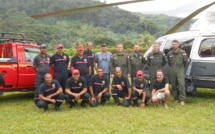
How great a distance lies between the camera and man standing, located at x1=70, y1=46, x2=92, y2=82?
551 centimetres

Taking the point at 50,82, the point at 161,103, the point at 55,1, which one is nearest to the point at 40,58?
the point at 50,82

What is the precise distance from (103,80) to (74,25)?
121 m

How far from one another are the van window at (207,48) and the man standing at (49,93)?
3.63 meters

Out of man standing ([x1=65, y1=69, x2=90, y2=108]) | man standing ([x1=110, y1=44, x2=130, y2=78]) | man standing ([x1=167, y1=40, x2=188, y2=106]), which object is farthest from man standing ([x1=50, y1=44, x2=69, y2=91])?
man standing ([x1=167, y1=40, x2=188, y2=106])

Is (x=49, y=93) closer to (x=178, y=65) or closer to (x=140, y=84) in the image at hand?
(x=140, y=84)

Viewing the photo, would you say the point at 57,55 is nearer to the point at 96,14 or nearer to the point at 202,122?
the point at 202,122

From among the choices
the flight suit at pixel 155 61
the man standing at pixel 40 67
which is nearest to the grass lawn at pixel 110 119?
the man standing at pixel 40 67

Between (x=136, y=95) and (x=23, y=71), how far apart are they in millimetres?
2898

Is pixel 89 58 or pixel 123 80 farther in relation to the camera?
pixel 89 58

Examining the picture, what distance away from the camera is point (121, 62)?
5.80 metres

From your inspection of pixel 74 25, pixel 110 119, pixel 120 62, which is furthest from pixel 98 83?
pixel 74 25

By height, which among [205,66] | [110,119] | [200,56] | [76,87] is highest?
[200,56]

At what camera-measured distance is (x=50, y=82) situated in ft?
15.8

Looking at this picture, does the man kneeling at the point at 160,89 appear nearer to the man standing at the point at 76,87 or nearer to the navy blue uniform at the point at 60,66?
the man standing at the point at 76,87
